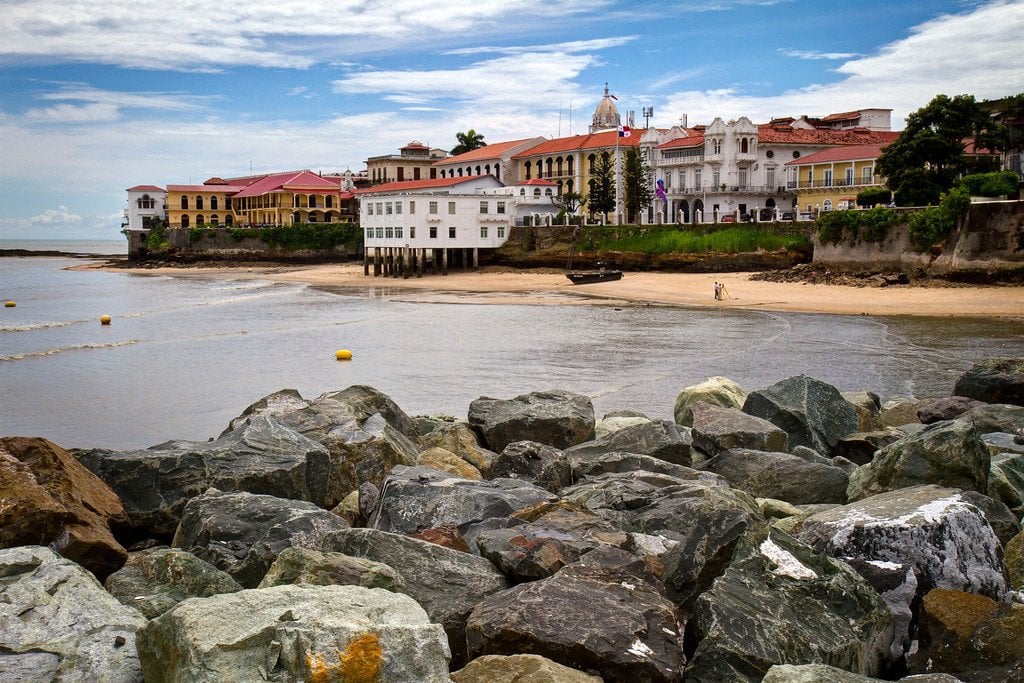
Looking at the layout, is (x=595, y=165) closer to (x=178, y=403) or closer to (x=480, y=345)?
(x=480, y=345)

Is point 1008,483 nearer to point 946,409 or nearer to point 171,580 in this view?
point 946,409

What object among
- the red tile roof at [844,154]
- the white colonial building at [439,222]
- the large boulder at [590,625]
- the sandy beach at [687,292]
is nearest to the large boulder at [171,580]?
the large boulder at [590,625]

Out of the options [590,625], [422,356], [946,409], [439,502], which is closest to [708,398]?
[946,409]

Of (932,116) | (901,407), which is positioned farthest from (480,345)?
(932,116)

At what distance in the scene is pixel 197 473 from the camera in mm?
8539

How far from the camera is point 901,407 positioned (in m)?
15.5

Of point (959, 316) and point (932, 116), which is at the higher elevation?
point (932, 116)

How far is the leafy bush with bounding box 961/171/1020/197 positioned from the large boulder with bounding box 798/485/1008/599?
48.6m

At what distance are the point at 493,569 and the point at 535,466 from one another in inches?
136

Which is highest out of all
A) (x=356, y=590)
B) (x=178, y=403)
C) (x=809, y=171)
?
(x=809, y=171)

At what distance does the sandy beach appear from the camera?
135ft

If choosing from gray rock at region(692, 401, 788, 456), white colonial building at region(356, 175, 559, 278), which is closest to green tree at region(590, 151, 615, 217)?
white colonial building at region(356, 175, 559, 278)

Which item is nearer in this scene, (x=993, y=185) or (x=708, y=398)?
(x=708, y=398)

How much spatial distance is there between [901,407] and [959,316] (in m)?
25.1
